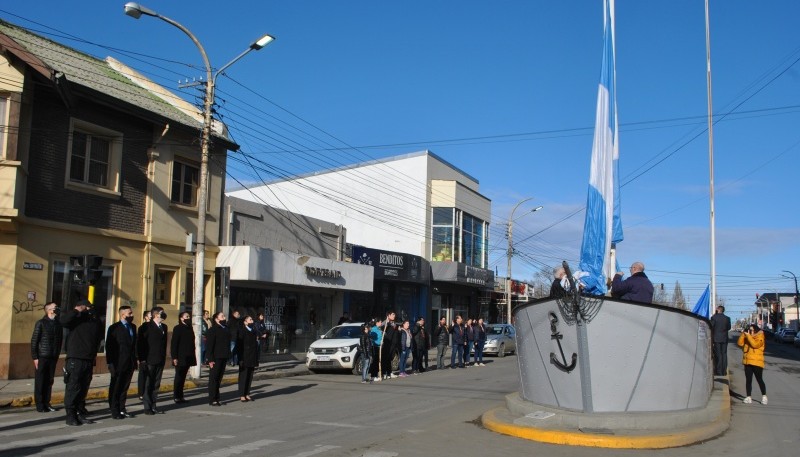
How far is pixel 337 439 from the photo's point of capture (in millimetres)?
9828

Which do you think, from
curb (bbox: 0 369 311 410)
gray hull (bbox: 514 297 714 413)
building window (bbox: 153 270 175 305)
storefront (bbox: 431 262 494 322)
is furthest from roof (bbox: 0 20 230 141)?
storefront (bbox: 431 262 494 322)

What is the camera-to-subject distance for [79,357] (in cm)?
1101

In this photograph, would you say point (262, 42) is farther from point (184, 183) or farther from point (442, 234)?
point (442, 234)

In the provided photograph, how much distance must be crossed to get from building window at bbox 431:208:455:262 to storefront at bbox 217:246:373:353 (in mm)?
8766

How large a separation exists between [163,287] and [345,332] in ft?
17.9

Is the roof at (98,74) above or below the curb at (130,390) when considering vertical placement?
above

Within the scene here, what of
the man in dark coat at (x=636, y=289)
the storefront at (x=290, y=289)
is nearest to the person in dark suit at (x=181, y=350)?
the storefront at (x=290, y=289)

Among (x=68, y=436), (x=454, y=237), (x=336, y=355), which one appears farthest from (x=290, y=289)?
(x=68, y=436)

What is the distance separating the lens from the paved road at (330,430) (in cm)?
897

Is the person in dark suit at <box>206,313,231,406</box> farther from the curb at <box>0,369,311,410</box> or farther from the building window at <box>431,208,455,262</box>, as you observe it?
the building window at <box>431,208,455,262</box>

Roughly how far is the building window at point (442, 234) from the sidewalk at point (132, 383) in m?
14.9

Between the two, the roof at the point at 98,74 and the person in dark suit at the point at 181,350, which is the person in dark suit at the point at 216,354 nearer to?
the person in dark suit at the point at 181,350

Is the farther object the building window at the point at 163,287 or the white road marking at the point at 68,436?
the building window at the point at 163,287

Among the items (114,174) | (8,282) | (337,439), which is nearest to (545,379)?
(337,439)
